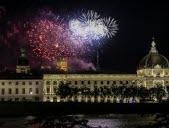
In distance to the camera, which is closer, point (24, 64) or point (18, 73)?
point (18, 73)

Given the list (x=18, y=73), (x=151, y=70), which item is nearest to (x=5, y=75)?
(x=18, y=73)

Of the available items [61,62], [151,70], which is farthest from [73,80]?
[151,70]

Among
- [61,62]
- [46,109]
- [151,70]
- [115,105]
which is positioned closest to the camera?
[46,109]

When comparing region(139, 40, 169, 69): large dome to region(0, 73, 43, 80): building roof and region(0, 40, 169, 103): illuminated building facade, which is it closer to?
region(0, 40, 169, 103): illuminated building facade

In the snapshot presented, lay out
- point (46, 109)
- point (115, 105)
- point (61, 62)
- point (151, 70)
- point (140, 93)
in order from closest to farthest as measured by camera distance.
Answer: point (46, 109)
point (115, 105)
point (140, 93)
point (61, 62)
point (151, 70)

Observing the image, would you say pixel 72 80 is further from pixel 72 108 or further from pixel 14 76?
pixel 72 108

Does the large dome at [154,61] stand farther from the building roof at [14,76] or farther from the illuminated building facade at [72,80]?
the building roof at [14,76]

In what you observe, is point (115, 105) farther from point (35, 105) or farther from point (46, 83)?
point (46, 83)
